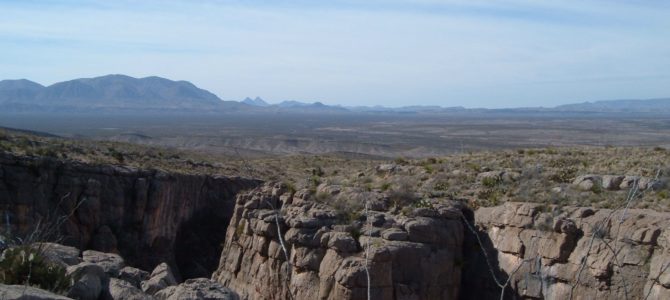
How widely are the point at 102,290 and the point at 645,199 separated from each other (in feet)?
44.1

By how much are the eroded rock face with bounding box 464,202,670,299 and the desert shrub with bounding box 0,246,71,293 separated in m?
9.11

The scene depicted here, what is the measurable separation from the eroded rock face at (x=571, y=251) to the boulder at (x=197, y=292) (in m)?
6.90

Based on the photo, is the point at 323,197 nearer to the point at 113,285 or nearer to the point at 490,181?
the point at 490,181

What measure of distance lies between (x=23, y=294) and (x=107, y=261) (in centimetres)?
460

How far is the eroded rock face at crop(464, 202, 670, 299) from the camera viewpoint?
1505cm

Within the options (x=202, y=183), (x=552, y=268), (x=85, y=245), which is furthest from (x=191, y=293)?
(x=202, y=183)

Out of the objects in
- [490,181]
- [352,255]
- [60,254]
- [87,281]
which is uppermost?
[87,281]

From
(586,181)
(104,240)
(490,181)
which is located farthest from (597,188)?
(104,240)

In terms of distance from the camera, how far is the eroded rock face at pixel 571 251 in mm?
15047

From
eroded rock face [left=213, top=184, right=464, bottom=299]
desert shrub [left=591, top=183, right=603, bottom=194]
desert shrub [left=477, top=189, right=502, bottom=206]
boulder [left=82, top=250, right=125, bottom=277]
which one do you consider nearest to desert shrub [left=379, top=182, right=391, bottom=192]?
eroded rock face [left=213, top=184, right=464, bottom=299]

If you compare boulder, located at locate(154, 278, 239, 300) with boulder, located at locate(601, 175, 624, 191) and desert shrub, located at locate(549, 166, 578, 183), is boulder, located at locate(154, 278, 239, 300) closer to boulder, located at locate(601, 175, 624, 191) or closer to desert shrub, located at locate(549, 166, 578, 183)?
boulder, located at locate(601, 175, 624, 191)

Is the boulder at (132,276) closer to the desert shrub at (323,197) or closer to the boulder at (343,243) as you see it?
the boulder at (343,243)

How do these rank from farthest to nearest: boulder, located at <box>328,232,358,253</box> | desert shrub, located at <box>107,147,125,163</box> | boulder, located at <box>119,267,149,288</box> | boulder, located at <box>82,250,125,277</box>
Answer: desert shrub, located at <box>107,147,125,163</box> → boulder, located at <box>328,232,358,253</box> → boulder, located at <box>82,250,125,277</box> → boulder, located at <box>119,267,149,288</box>

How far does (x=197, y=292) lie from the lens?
982 centimetres
